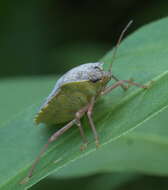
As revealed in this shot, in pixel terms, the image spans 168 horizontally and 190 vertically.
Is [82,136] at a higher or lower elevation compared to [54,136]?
lower

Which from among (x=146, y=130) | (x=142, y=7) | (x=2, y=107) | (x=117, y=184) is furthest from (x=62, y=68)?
(x=146, y=130)

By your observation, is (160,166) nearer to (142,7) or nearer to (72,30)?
(142,7)

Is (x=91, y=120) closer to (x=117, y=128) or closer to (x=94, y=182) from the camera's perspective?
(x=117, y=128)

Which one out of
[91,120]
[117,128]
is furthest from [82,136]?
[117,128]

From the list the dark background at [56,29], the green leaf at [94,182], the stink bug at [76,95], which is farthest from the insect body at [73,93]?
the dark background at [56,29]

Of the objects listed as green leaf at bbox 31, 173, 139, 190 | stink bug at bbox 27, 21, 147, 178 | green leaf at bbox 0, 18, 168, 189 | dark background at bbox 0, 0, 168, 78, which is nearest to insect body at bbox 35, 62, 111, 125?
stink bug at bbox 27, 21, 147, 178

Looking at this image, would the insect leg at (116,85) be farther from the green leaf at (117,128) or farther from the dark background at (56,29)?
the dark background at (56,29)

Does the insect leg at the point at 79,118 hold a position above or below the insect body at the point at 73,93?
below
